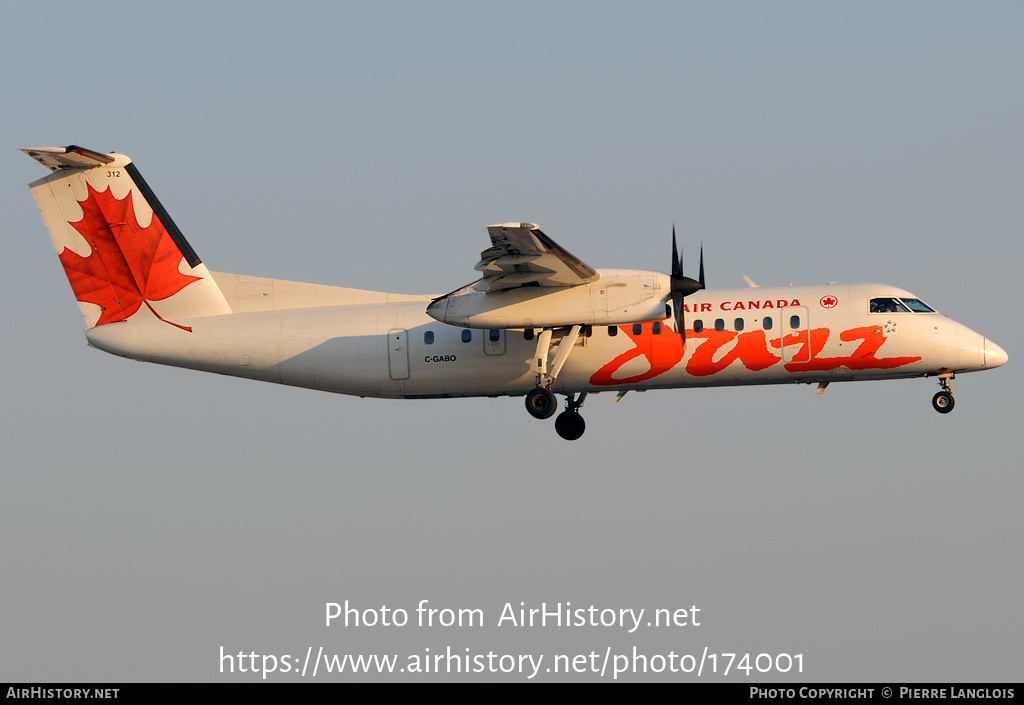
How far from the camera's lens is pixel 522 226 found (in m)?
21.0

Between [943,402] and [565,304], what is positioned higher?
[565,304]

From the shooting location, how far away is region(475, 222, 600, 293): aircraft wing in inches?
858

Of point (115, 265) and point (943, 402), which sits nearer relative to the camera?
point (943, 402)

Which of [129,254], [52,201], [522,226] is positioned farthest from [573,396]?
[52,201]

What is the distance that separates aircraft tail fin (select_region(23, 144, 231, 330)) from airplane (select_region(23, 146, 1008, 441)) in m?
0.03

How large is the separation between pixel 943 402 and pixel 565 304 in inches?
313

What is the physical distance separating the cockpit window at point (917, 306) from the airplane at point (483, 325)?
3 centimetres

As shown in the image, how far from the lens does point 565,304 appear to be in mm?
23453

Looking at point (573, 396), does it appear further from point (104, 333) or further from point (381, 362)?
point (104, 333)

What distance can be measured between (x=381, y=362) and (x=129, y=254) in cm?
585

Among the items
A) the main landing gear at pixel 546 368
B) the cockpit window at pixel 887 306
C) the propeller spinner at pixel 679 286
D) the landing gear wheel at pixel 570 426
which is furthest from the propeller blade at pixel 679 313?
the cockpit window at pixel 887 306

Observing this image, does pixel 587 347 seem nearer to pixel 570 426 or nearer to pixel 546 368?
pixel 546 368

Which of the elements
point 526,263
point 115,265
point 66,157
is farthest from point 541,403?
point 66,157

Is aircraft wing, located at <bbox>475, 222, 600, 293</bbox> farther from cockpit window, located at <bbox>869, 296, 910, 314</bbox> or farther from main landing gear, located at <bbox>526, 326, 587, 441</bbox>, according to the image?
cockpit window, located at <bbox>869, 296, 910, 314</bbox>
